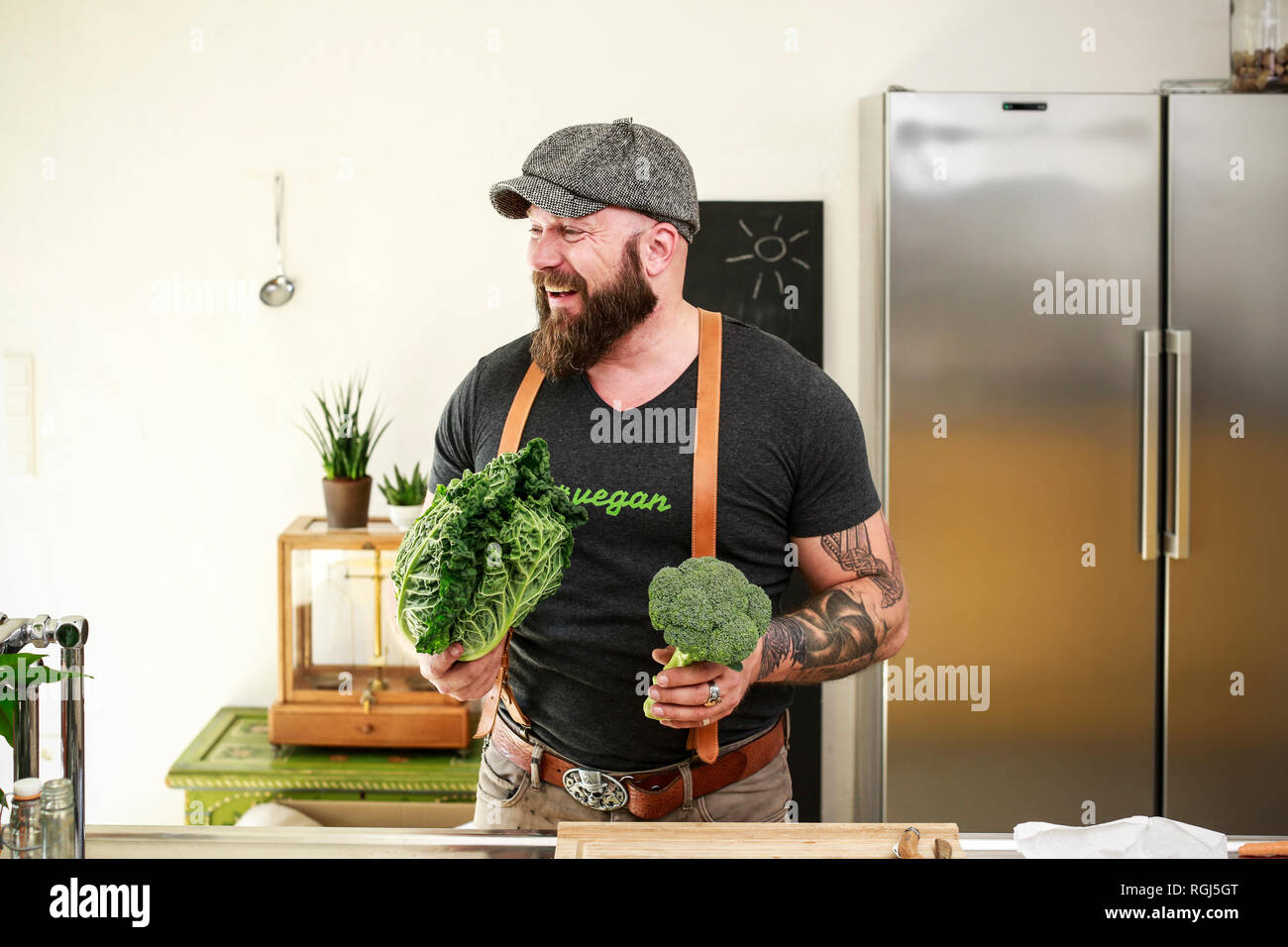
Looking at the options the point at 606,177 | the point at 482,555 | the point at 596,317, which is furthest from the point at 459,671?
the point at 606,177

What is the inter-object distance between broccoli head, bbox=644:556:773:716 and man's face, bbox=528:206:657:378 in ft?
1.88

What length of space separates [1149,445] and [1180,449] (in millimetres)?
79

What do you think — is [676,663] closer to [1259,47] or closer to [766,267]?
[766,267]

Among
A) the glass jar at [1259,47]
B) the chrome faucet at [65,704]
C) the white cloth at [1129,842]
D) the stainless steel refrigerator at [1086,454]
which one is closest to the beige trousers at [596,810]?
the white cloth at [1129,842]

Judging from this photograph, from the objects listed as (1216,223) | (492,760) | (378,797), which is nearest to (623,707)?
(492,760)

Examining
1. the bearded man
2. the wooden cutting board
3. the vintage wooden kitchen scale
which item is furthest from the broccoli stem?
the vintage wooden kitchen scale

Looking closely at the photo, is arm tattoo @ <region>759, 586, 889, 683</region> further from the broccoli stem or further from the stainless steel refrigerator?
the stainless steel refrigerator

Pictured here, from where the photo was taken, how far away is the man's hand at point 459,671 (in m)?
1.47

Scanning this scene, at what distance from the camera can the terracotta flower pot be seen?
3.04 m

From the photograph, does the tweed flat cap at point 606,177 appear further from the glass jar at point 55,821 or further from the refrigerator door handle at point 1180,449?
the refrigerator door handle at point 1180,449

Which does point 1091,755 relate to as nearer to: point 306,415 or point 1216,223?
point 1216,223

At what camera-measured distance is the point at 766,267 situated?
3283 millimetres

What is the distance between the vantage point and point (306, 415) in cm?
338
